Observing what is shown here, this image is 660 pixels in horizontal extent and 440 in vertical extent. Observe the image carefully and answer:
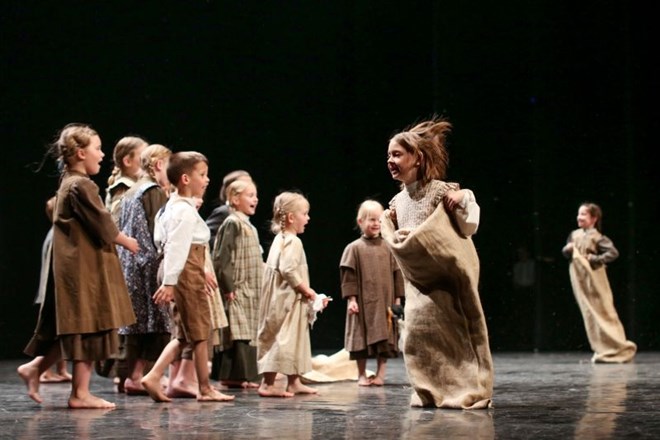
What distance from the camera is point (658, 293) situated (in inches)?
413

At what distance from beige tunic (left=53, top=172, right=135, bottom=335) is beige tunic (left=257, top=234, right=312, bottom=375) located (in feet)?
3.42

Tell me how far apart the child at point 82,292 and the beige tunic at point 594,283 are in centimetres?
505

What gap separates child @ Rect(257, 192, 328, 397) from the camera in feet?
19.4

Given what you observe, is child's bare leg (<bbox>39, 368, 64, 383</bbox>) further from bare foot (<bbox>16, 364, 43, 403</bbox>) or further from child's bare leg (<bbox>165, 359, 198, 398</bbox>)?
bare foot (<bbox>16, 364, 43, 403</bbox>)

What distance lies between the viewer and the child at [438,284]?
4.85 metres

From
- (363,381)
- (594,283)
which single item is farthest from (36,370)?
(594,283)

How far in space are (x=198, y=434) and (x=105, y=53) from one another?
5.83 metres

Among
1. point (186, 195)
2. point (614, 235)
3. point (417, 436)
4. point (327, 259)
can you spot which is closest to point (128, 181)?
point (186, 195)

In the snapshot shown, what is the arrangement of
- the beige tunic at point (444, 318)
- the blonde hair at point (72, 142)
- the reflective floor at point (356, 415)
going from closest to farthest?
the reflective floor at point (356, 415) → the beige tunic at point (444, 318) → the blonde hair at point (72, 142)

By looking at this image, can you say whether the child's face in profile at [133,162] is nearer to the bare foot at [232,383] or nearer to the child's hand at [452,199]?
the bare foot at [232,383]

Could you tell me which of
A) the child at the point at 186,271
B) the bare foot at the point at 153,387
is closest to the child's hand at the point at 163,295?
the child at the point at 186,271

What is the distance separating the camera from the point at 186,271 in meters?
5.43

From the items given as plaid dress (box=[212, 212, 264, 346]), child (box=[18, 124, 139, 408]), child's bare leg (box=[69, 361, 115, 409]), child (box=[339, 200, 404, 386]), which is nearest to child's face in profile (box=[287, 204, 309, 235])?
plaid dress (box=[212, 212, 264, 346])

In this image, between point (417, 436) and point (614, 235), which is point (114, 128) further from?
point (417, 436)
